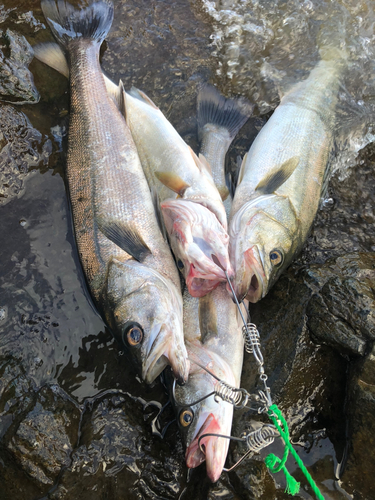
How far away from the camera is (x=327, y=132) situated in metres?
4.15

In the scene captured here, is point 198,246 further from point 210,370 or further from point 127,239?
point 210,370

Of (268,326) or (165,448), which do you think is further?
(268,326)

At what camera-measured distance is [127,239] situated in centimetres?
333

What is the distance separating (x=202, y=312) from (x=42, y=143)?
9.23 ft

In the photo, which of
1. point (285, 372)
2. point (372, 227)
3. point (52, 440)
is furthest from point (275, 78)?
point (52, 440)

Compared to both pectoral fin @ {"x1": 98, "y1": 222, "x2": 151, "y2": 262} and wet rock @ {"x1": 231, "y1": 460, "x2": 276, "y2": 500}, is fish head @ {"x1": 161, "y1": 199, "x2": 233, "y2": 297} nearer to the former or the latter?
pectoral fin @ {"x1": 98, "y1": 222, "x2": 151, "y2": 262}

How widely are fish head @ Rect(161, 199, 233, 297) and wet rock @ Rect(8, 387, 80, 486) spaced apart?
63.2 inches

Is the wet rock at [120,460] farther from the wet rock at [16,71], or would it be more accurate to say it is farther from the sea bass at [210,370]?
the wet rock at [16,71]

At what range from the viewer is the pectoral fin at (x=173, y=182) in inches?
139

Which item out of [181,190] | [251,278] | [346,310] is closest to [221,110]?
[181,190]

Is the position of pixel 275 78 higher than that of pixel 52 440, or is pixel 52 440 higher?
pixel 275 78

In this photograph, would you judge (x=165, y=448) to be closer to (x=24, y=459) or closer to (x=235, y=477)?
(x=235, y=477)

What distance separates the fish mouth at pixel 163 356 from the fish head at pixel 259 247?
27.1 inches

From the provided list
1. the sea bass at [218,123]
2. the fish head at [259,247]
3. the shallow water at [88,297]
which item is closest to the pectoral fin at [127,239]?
the shallow water at [88,297]
